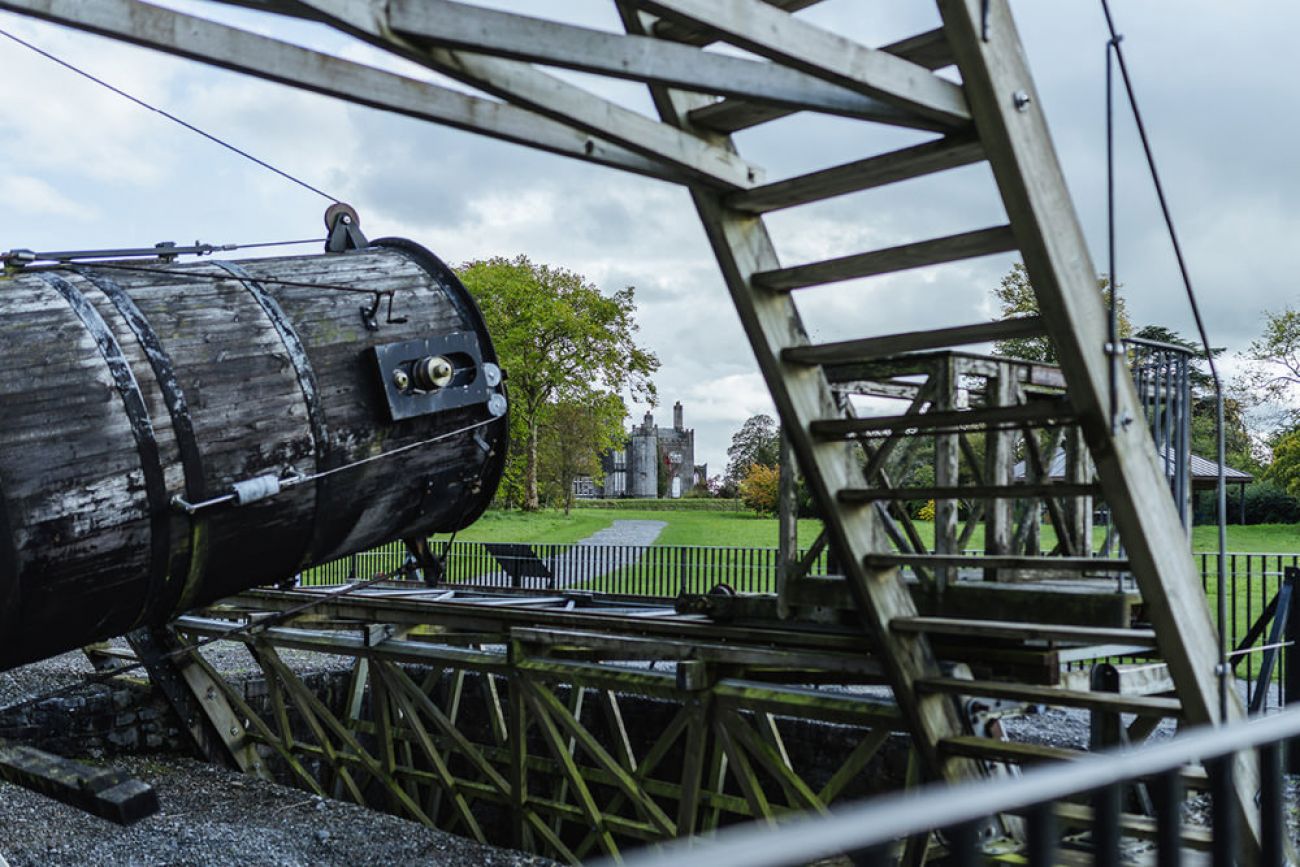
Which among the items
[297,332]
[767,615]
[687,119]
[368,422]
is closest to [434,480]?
[368,422]

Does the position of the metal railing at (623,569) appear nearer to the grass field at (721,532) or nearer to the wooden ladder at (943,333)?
the grass field at (721,532)

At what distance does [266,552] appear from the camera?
540 cm

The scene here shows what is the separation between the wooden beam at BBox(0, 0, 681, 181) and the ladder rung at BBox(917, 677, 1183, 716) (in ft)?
8.84

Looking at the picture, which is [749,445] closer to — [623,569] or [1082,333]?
[623,569]

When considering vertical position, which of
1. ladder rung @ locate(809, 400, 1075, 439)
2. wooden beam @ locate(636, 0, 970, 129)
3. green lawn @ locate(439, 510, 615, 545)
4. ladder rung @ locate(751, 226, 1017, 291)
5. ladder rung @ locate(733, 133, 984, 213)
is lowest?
green lawn @ locate(439, 510, 615, 545)

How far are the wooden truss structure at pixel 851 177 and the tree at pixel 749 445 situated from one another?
56112 mm

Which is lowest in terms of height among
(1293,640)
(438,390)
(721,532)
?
(721,532)

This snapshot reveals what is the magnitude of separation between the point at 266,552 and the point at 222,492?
496mm

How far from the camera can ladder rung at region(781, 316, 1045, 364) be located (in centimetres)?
389

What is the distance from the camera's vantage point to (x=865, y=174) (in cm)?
391

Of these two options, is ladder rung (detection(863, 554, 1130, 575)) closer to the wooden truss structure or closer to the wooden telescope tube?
the wooden truss structure

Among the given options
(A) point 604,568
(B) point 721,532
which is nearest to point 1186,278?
(A) point 604,568

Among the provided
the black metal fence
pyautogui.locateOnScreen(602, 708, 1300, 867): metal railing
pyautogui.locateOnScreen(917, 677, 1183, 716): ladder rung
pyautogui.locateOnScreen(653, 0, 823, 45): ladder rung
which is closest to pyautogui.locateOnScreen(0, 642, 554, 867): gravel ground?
pyautogui.locateOnScreen(917, 677, 1183, 716): ladder rung

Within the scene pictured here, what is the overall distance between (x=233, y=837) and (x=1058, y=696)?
232 inches
